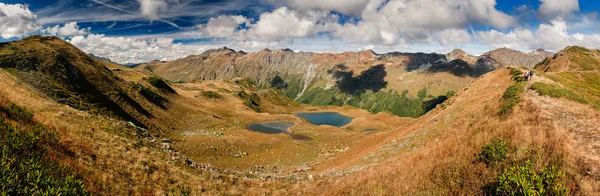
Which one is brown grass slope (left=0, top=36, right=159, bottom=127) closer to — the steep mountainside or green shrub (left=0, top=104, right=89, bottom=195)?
the steep mountainside

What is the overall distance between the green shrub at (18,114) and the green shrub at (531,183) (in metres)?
26.9

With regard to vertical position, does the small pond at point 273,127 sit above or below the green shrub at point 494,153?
below

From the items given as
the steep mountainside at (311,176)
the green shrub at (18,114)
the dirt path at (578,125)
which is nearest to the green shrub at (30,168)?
the steep mountainside at (311,176)

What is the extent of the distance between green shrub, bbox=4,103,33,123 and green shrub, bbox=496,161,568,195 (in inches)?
1058

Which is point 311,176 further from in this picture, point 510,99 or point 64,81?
point 64,81

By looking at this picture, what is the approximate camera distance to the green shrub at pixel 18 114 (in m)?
16.6

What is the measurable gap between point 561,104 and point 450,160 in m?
18.4

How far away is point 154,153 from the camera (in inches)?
920

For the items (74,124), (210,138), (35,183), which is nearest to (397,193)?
(35,183)

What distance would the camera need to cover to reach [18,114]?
57.0 feet

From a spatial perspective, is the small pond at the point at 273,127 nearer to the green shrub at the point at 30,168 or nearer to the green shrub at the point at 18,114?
the green shrub at the point at 18,114

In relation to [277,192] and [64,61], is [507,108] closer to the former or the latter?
[277,192]

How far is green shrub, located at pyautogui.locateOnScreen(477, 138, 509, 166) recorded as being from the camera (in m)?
12.4

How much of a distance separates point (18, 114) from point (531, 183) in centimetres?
2853
